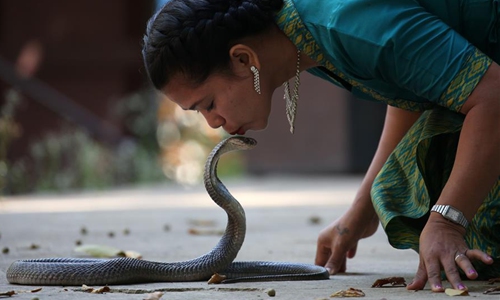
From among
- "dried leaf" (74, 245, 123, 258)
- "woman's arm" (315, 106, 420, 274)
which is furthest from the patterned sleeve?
"dried leaf" (74, 245, 123, 258)

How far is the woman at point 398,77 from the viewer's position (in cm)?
283

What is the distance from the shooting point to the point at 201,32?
3096 mm

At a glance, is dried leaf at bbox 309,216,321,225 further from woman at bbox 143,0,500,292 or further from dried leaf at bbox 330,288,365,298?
dried leaf at bbox 330,288,365,298

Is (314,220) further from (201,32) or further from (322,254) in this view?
(201,32)

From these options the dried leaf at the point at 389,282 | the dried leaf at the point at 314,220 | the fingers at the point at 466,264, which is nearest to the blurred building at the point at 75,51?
the dried leaf at the point at 314,220

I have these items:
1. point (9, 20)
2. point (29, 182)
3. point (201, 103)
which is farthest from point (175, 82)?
point (9, 20)

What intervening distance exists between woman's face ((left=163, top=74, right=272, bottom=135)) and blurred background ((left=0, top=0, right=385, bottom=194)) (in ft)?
30.6

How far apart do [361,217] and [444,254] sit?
92 centimetres

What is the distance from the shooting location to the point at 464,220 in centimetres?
283

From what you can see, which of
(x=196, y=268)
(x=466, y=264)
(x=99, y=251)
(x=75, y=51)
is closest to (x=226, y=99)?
(x=196, y=268)

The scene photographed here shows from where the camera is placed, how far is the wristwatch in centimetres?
282

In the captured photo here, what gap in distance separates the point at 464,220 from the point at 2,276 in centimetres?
168

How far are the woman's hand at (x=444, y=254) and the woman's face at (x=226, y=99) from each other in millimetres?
717

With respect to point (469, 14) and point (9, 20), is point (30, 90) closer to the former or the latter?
point (9, 20)
